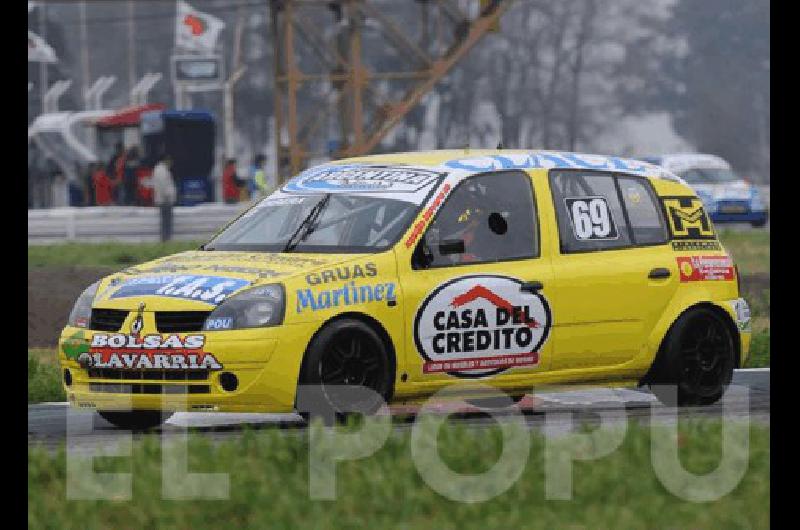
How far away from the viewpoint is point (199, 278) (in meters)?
10.6

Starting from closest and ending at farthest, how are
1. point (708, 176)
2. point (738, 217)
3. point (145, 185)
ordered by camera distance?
point (738, 217) < point (708, 176) < point (145, 185)

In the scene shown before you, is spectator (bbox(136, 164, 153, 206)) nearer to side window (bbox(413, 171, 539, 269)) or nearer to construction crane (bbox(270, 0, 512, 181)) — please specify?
construction crane (bbox(270, 0, 512, 181))

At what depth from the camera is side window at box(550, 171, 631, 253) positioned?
11805 millimetres

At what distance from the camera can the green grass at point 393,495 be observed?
285 inches

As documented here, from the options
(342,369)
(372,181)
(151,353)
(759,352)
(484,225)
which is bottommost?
(759,352)

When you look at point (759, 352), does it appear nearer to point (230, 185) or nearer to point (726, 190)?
point (726, 190)

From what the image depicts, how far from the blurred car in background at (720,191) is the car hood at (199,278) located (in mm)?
32579

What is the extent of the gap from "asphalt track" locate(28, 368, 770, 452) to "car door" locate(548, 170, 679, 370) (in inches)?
16.8

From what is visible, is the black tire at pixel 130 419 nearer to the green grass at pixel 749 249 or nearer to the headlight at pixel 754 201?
the green grass at pixel 749 249

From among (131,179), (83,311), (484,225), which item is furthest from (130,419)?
(131,179)

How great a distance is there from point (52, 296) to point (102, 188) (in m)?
29.7

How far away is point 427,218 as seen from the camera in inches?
444

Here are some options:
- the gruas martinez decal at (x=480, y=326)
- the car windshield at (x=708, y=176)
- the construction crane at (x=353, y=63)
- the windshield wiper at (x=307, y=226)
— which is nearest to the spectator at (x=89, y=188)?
the construction crane at (x=353, y=63)

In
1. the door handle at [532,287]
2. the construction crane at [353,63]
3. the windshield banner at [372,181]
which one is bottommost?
the door handle at [532,287]
